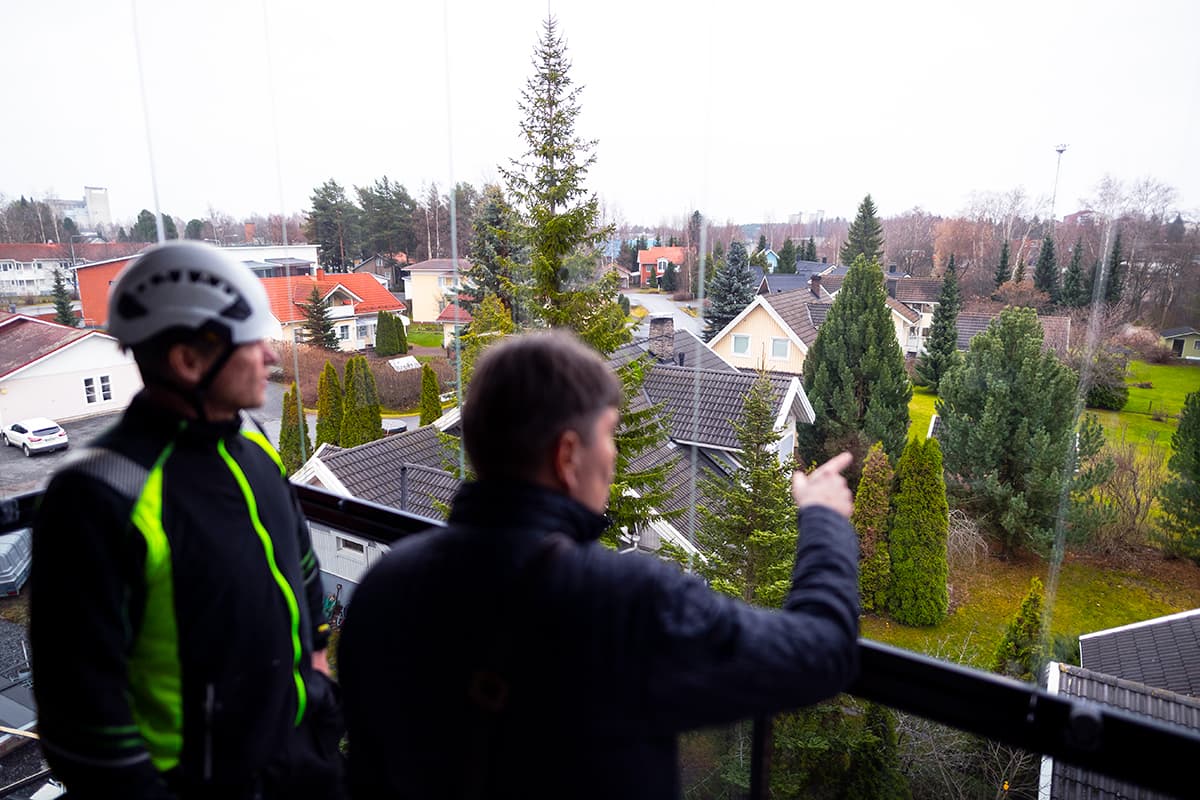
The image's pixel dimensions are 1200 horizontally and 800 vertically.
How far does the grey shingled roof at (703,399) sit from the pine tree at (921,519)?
808mm

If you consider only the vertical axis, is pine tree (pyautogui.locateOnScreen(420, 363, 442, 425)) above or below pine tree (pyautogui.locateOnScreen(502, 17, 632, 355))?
below

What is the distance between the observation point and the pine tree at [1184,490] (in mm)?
2596

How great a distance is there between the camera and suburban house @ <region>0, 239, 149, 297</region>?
3.28 m

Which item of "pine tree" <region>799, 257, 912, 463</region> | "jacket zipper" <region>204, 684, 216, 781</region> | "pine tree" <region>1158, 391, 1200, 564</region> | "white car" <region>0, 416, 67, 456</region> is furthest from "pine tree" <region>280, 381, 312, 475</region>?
"pine tree" <region>1158, 391, 1200, 564</region>

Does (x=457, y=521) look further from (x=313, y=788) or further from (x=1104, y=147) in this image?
(x=1104, y=147)

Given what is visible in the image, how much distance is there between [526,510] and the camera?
2.29ft

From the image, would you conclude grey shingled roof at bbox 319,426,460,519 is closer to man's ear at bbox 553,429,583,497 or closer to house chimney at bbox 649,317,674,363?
house chimney at bbox 649,317,674,363

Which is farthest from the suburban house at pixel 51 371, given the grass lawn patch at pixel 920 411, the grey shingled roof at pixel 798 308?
the grass lawn patch at pixel 920 411

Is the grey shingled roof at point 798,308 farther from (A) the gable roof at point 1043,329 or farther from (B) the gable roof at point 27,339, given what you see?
(B) the gable roof at point 27,339

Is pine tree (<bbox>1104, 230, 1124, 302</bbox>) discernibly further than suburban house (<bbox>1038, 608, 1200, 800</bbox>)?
No

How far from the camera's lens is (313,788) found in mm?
1020

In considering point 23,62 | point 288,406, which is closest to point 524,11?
point 23,62

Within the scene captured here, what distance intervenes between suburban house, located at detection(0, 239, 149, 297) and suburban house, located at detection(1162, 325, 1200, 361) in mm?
4113

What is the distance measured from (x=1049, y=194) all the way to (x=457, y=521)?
3456 mm
